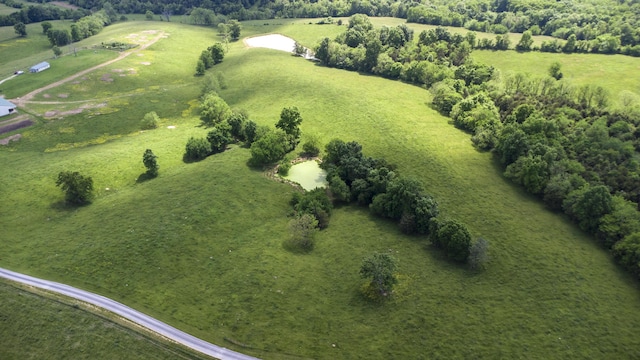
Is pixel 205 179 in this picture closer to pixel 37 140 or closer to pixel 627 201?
pixel 37 140

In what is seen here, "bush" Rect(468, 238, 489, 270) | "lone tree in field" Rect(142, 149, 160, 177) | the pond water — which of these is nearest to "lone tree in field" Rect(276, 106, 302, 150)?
the pond water

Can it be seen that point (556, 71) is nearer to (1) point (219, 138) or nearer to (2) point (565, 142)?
(2) point (565, 142)

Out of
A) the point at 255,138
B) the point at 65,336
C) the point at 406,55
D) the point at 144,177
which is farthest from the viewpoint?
the point at 406,55

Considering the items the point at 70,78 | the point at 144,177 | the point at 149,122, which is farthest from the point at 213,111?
the point at 70,78

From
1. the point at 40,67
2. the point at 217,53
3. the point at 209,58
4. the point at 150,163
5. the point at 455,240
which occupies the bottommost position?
the point at 150,163

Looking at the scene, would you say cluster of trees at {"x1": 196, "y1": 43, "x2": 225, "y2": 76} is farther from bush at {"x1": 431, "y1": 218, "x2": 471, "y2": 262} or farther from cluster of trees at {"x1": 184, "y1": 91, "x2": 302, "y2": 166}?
bush at {"x1": 431, "y1": 218, "x2": 471, "y2": 262}

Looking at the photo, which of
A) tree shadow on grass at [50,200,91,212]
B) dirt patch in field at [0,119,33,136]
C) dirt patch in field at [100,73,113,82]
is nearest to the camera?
tree shadow on grass at [50,200,91,212]
